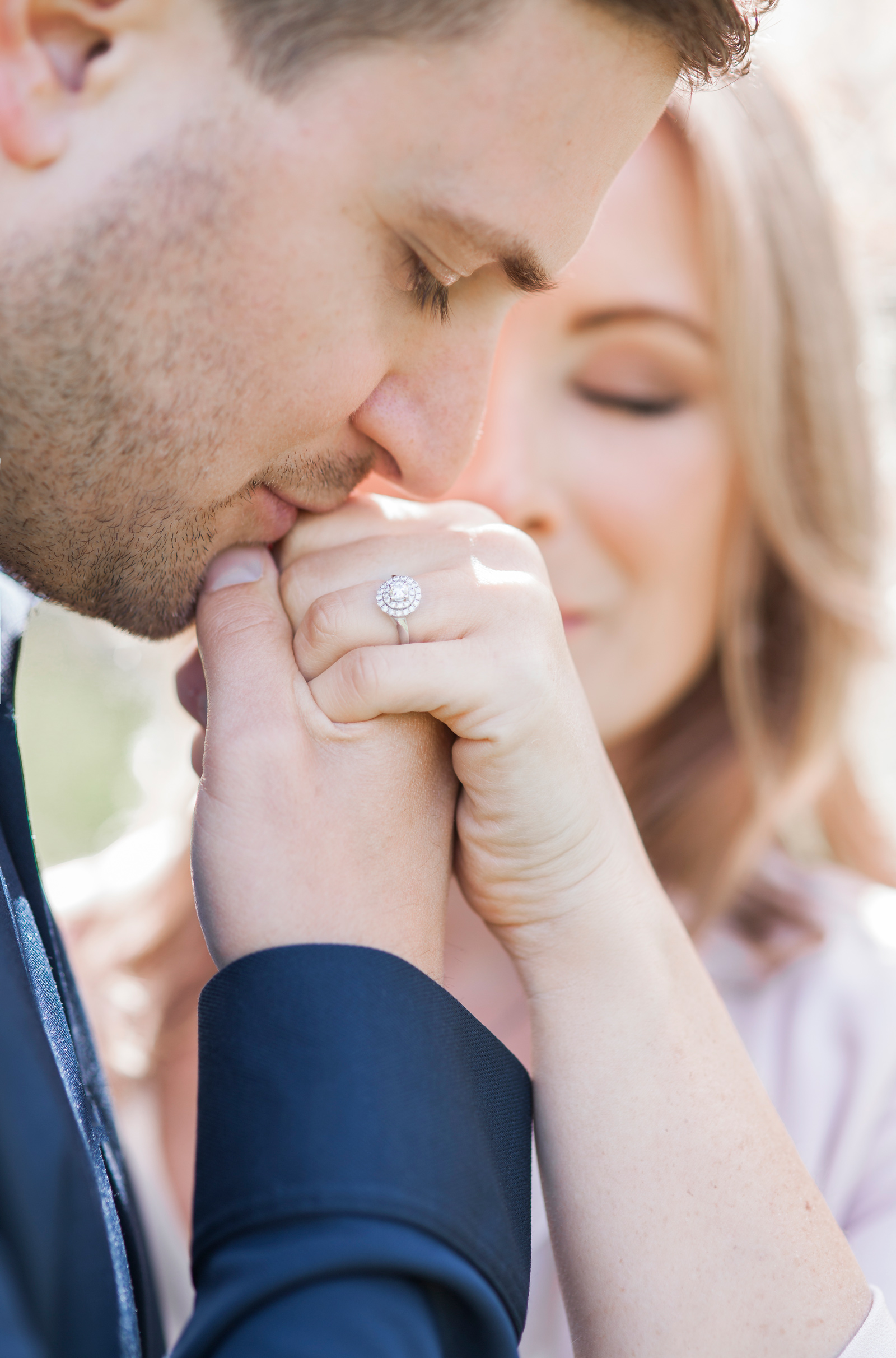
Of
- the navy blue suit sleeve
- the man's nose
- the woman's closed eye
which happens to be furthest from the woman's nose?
the navy blue suit sleeve

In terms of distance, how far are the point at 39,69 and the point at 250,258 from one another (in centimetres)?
28

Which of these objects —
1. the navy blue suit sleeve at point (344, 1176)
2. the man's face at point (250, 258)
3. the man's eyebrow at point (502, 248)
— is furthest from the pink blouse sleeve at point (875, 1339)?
the man's eyebrow at point (502, 248)

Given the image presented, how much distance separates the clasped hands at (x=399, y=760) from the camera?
112 cm

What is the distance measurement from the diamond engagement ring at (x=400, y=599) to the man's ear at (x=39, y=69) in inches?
22.4

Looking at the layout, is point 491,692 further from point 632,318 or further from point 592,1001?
point 632,318

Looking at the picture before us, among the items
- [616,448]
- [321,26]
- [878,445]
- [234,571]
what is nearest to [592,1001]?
[234,571]

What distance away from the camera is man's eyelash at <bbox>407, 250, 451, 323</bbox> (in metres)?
1.23

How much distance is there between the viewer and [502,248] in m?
1.23

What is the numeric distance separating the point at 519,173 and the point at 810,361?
4.69 ft

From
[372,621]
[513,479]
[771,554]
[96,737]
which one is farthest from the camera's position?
[96,737]

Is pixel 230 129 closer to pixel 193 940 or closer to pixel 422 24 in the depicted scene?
pixel 422 24

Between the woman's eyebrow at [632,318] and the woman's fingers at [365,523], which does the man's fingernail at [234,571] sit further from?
the woman's eyebrow at [632,318]

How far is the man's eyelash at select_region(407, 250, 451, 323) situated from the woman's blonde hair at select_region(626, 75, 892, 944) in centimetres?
113

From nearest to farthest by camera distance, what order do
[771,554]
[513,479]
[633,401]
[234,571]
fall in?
[234,571] → [513,479] → [633,401] → [771,554]
